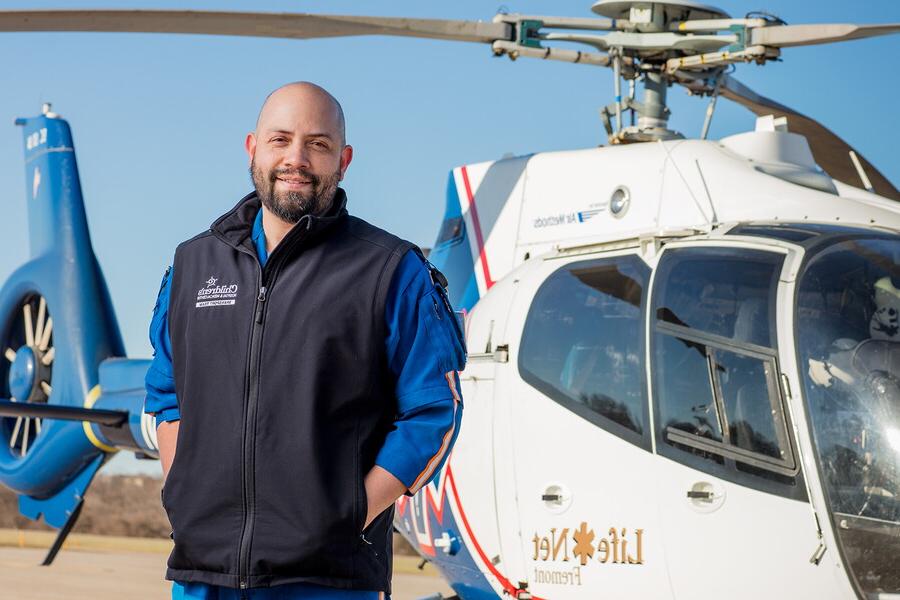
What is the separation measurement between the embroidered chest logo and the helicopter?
2.10 metres

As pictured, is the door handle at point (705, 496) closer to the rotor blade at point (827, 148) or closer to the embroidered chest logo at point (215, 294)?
the embroidered chest logo at point (215, 294)

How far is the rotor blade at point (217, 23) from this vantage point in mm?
5246

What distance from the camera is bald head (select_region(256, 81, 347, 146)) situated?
215 centimetres

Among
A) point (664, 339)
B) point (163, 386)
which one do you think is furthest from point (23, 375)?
point (163, 386)

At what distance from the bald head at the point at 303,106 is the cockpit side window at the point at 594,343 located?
213 centimetres

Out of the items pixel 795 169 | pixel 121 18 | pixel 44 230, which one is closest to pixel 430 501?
pixel 795 169

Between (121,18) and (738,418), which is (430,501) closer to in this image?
(738,418)

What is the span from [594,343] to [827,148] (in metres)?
2.43

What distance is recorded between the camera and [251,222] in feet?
7.45

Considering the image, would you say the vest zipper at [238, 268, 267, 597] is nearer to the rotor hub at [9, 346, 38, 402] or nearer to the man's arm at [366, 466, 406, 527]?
the man's arm at [366, 466, 406, 527]

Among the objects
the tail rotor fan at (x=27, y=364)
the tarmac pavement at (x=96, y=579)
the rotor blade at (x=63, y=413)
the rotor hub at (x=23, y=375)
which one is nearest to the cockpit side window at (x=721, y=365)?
the rotor blade at (x=63, y=413)

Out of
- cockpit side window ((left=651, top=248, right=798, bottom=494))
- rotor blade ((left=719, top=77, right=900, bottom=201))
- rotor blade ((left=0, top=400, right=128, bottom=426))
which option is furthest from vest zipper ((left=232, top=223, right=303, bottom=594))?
rotor blade ((left=0, top=400, right=128, bottom=426))

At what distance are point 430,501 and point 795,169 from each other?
208 centimetres

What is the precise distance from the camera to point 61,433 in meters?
9.12
